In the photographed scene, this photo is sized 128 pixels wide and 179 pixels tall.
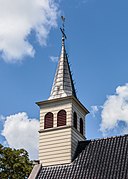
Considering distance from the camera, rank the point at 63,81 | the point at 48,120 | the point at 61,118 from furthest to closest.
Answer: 1. the point at 63,81
2. the point at 48,120
3. the point at 61,118

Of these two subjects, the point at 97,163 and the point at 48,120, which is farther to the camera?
the point at 48,120

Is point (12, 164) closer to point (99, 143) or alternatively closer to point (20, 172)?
point (20, 172)

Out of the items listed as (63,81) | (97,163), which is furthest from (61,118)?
(97,163)

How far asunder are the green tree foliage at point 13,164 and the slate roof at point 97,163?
842 centimetres

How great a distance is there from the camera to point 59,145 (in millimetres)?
25750

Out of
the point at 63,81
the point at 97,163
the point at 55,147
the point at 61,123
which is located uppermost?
the point at 63,81

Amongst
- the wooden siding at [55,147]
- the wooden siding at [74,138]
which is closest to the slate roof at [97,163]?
the wooden siding at [74,138]

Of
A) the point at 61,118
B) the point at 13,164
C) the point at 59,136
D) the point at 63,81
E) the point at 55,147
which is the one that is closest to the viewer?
the point at 55,147

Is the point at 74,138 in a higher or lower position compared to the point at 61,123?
lower

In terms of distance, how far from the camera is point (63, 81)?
2827 cm

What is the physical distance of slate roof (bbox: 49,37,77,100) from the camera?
27562mm

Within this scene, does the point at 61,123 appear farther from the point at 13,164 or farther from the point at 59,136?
the point at 13,164

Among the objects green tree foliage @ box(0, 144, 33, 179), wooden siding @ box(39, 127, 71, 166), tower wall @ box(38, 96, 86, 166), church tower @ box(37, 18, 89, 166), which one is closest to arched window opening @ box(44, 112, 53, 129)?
church tower @ box(37, 18, 89, 166)

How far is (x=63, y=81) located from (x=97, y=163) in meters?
6.80
